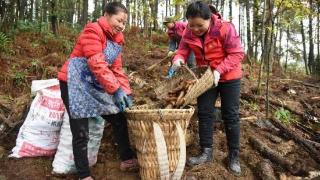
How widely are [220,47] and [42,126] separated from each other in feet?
6.48

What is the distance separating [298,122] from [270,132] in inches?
33.3

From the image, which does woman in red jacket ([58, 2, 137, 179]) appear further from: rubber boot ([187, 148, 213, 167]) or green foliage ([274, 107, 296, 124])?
green foliage ([274, 107, 296, 124])

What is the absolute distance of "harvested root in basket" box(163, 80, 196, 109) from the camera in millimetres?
3895

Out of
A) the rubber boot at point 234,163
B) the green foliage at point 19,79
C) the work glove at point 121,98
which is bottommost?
the rubber boot at point 234,163

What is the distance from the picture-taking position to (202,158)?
421 centimetres

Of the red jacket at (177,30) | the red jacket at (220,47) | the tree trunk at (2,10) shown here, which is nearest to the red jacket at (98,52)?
the red jacket at (220,47)

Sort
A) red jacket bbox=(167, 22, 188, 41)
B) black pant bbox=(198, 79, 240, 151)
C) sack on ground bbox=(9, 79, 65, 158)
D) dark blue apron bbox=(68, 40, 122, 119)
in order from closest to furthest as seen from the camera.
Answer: dark blue apron bbox=(68, 40, 122, 119) → black pant bbox=(198, 79, 240, 151) → sack on ground bbox=(9, 79, 65, 158) → red jacket bbox=(167, 22, 188, 41)

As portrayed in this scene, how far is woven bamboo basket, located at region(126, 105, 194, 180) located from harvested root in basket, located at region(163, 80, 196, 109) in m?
0.17

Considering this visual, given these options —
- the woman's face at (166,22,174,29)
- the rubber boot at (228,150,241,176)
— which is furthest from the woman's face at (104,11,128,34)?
the woman's face at (166,22,174,29)

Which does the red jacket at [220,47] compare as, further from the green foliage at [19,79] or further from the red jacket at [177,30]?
the green foliage at [19,79]

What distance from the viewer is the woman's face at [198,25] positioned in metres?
3.81

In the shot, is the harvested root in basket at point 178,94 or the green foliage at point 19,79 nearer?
the harvested root in basket at point 178,94

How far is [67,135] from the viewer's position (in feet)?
13.8

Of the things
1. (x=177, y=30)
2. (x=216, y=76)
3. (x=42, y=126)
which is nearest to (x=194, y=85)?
(x=216, y=76)
